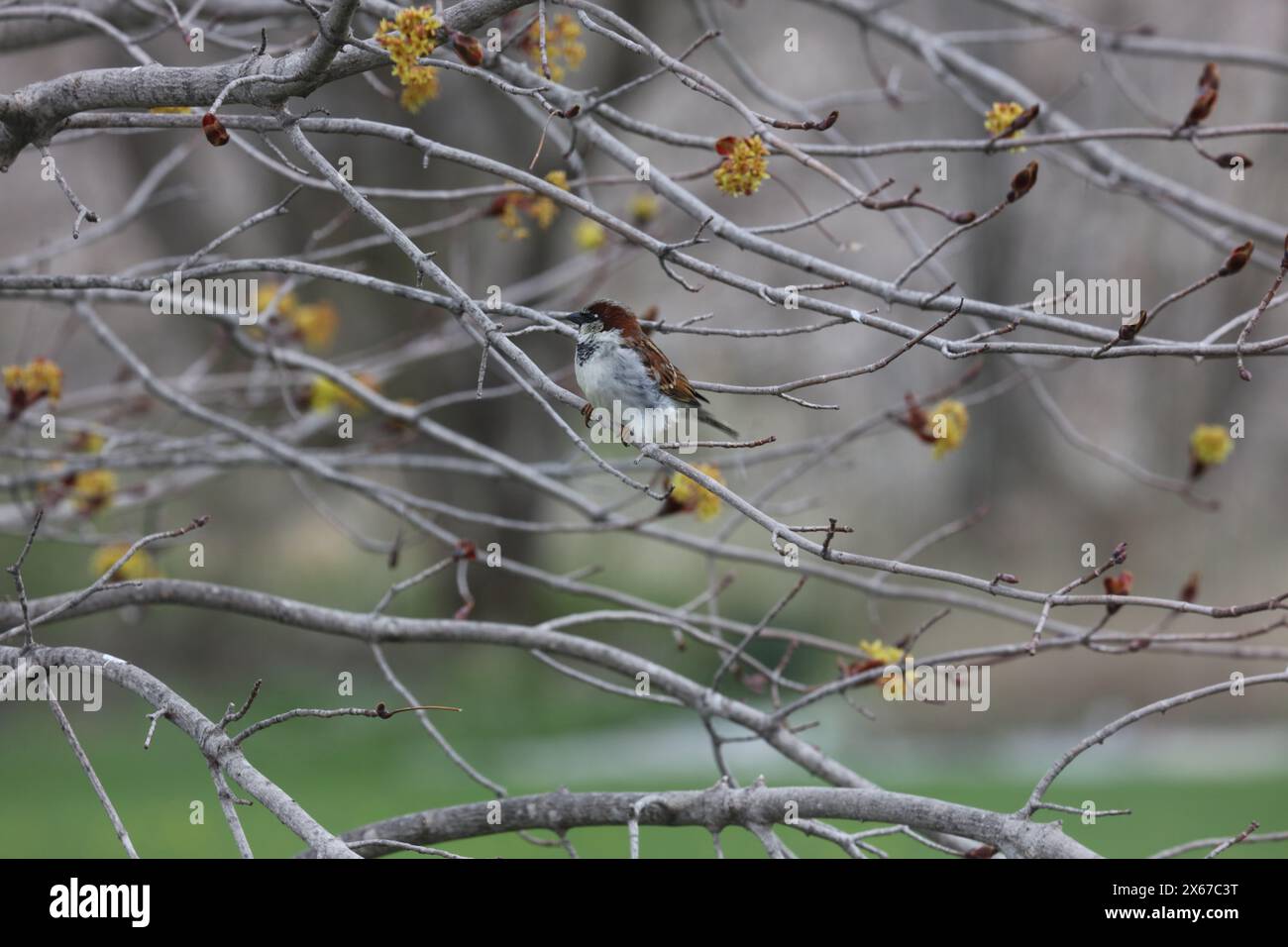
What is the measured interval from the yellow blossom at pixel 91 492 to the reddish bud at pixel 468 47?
2.71m

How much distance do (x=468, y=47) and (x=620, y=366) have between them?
1.25 metres

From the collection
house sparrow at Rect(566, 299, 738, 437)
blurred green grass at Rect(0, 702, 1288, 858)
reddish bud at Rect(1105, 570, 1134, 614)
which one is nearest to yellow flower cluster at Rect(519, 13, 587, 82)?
house sparrow at Rect(566, 299, 738, 437)

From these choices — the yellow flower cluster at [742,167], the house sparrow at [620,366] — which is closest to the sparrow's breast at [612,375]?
the house sparrow at [620,366]

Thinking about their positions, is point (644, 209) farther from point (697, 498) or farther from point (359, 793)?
point (359, 793)

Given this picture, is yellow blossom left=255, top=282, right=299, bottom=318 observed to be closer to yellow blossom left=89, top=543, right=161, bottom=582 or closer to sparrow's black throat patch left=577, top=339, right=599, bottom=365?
yellow blossom left=89, top=543, right=161, bottom=582

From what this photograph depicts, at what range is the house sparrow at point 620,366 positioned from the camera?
11.8 feet

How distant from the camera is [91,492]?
4.70 metres

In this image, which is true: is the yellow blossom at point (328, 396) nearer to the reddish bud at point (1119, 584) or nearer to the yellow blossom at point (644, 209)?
the yellow blossom at point (644, 209)

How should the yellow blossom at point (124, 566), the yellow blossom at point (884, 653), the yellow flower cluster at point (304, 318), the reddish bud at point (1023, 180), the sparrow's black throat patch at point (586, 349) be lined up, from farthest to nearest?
1. the yellow flower cluster at point (304, 318)
2. the yellow blossom at point (124, 566)
3. the sparrow's black throat patch at point (586, 349)
4. the yellow blossom at point (884, 653)
5. the reddish bud at point (1023, 180)

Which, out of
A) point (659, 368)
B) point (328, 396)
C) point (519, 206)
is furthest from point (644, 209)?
point (328, 396)

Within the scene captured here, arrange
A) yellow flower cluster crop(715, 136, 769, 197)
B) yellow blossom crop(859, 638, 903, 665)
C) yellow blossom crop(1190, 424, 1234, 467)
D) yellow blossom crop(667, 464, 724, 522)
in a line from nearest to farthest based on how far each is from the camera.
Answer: yellow flower cluster crop(715, 136, 769, 197) → yellow blossom crop(859, 638, 903, 665) → yellow blossom crop(667, 464, 724, 522) → yellow blossom crop(1190, 424, 1234, 467)

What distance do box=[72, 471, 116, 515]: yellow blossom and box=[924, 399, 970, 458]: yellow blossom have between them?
9.37ft

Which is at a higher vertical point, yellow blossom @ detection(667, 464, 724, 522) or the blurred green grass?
yellow blossom @ detection(667, 464, 724, 522)

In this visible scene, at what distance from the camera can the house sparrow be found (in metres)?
3.60
